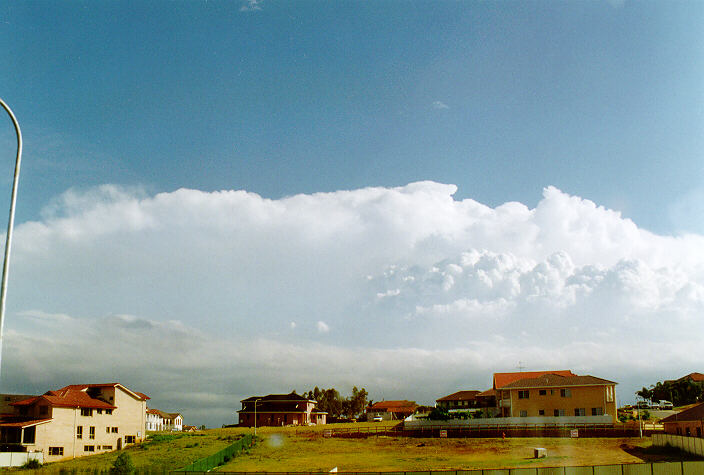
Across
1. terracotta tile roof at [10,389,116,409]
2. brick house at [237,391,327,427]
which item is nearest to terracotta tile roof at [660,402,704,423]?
terracotta tile roof at [10,389,116,409]

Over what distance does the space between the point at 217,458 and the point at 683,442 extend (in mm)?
43622

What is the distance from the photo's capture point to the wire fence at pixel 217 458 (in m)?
54.0

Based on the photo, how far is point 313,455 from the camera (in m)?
68.8

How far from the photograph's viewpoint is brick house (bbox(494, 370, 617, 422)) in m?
85.2

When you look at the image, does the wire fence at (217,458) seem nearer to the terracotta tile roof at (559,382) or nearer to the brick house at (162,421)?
the terracotta tile roof at (559,382)

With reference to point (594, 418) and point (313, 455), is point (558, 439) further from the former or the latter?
point (313, 455)

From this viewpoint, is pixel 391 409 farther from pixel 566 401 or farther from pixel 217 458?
pixel 217 458

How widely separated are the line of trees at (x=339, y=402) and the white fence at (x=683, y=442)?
10659 cm

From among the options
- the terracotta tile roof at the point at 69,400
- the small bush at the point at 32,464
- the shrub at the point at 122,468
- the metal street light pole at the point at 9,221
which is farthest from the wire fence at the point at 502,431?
the metal street light pole at the point at 9,221

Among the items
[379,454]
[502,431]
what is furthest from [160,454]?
[502,431]

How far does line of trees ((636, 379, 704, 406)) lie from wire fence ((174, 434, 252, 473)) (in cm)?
10361

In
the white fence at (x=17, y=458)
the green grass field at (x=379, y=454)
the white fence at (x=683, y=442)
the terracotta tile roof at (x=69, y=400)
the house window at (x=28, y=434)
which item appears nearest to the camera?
the white fence at (x=683, y=442)

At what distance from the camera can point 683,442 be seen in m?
57.6

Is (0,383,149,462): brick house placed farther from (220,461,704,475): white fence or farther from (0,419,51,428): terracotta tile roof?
(220,461,704,475): white fence
